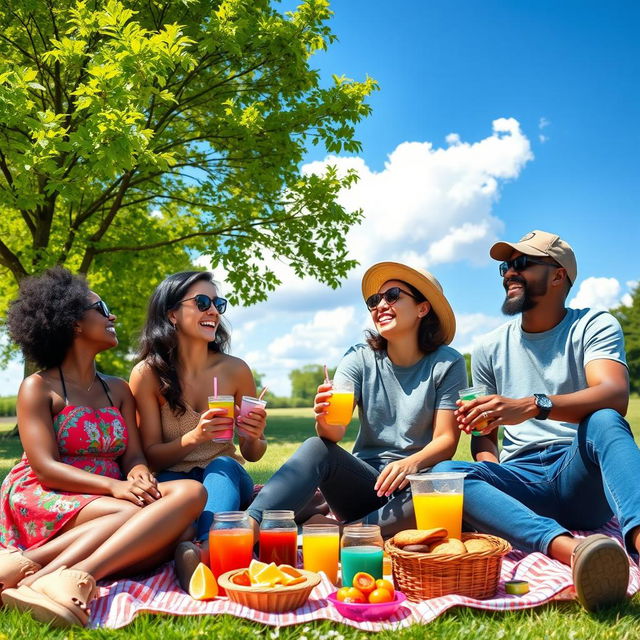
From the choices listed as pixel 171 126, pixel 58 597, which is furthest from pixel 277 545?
pixel 171 126

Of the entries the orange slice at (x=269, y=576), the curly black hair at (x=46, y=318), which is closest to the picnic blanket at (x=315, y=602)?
the orange slice at (x=269, y=576)

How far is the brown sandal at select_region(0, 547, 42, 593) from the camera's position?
10.7 ft

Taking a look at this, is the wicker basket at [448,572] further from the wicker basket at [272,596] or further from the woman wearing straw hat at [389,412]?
the woman wearing straw hat at [389,412]

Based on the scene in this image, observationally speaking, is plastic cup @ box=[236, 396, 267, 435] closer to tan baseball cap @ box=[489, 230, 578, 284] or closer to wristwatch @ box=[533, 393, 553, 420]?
wristwatch @ box=[533, 393, 553, 420]

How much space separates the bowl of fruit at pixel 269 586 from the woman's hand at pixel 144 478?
722 millimetres

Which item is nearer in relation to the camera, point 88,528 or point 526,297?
point 88,528

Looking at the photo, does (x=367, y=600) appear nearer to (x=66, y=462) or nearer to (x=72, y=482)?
(x=72, y=482)

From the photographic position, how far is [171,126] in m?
14.8

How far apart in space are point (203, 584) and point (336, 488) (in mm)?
1191

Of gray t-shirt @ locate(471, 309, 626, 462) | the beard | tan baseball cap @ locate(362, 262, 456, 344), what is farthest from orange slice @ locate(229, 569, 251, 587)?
the beard

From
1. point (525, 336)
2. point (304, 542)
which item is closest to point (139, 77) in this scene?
point (525, 336)

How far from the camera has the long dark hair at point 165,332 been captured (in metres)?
4.61

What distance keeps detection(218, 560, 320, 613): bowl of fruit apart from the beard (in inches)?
91.8

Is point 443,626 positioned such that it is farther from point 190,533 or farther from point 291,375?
point 291,375
